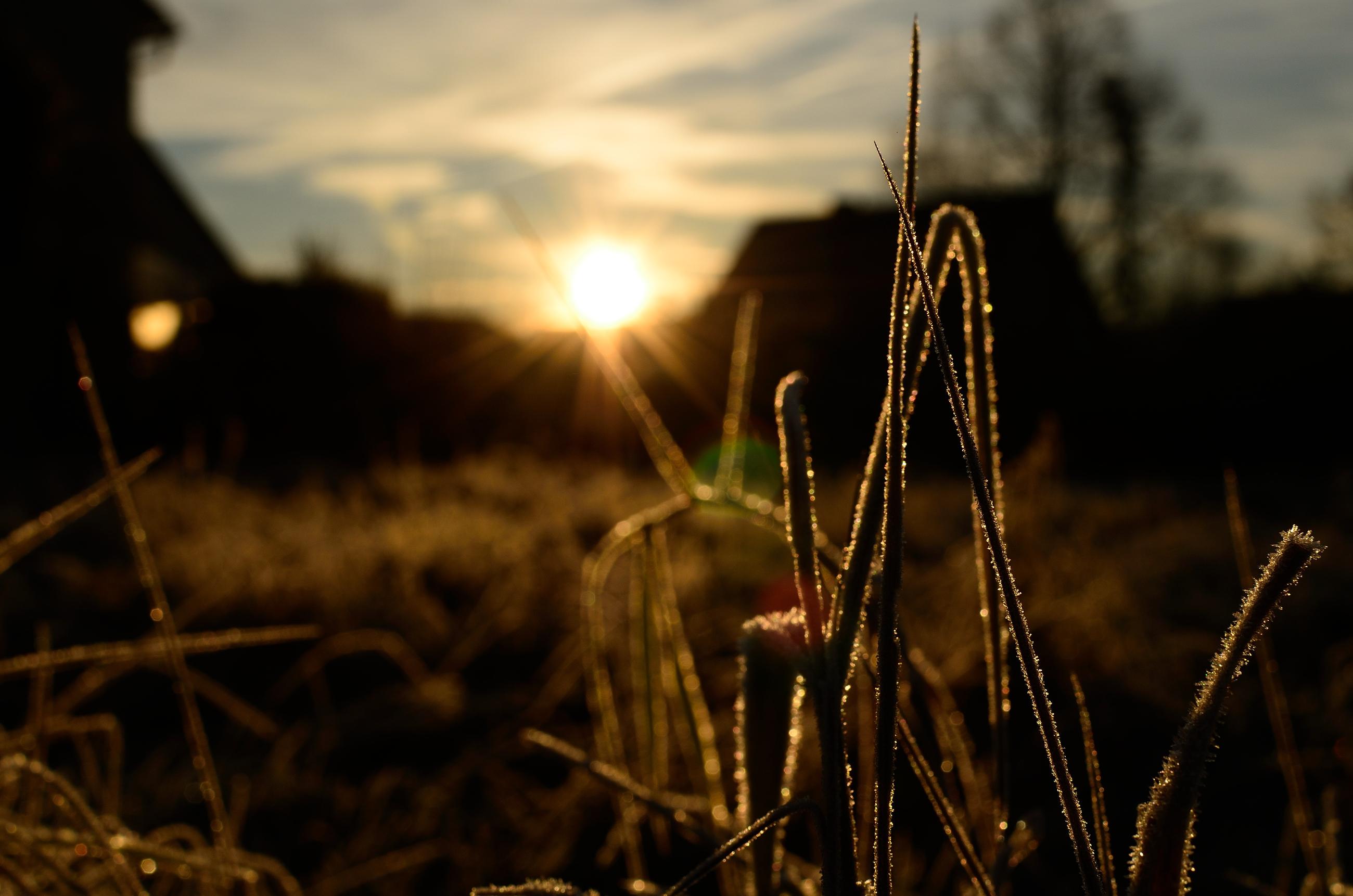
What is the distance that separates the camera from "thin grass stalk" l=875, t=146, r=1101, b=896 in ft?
0.95

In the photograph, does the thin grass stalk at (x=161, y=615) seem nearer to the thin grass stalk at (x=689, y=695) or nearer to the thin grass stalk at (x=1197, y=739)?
the thin grass stalk at (x=689, y=695)

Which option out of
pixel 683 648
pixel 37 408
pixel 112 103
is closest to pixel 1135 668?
pixel 683 648

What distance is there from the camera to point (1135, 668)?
7.89ft

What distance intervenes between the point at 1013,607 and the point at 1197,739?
0.07 metres

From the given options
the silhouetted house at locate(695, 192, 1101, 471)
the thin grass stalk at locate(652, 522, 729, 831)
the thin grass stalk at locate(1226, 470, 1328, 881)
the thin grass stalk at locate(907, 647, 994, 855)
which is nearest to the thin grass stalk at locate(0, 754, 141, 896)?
the thin grass stalk at locate(652, 522, 729, 831)

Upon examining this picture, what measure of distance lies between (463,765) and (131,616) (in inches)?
64.4

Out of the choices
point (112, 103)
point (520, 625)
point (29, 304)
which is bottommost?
point (520, 625)

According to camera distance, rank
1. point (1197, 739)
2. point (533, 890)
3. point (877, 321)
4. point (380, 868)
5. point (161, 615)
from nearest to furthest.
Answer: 1. point (1197, 739)
2. point (533, 890)
3. point (161, 615)
4. point (380, 868)
5. point (877, 321)

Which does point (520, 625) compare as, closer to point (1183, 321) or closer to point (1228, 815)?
point (1228, 815)

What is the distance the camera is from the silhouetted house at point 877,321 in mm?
8312

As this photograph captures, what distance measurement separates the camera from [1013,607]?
29 centimetres

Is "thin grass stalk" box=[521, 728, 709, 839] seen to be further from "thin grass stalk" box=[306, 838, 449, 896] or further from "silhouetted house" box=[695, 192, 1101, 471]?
"silhouetted house" box=[695, 192, 1101, 471]

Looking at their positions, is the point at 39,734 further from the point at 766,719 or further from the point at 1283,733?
the point at 1283,733

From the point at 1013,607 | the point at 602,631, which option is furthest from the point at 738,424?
the point at 1013,607
